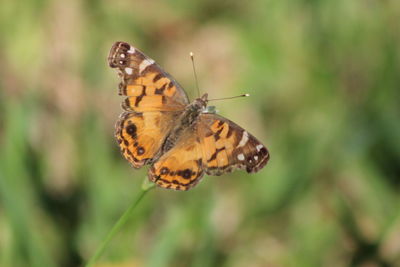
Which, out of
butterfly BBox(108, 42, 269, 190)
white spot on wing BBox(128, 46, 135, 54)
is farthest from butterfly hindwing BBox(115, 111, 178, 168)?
white spot on wing BBox(128, 46, 135, 54)

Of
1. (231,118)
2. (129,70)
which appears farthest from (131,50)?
(231,118)

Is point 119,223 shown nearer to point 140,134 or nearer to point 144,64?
point 140,134

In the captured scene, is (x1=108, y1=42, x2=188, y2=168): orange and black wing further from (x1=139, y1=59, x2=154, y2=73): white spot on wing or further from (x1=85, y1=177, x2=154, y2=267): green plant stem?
(x1=85, y1=177, x2=154, y2=267): green plant stem

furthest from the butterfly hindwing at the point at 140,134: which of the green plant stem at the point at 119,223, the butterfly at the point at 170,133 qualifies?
the green plant stem at the point at 119,223

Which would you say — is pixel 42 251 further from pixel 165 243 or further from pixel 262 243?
pixel 262 243

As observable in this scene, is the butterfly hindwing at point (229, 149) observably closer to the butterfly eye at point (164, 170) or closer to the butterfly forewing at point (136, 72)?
the butterfly eye at point (164, 170)
